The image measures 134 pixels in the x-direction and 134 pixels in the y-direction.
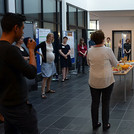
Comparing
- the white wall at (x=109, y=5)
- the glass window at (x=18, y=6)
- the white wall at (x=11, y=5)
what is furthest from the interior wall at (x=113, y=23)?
the white wall at (x=11, y=5)

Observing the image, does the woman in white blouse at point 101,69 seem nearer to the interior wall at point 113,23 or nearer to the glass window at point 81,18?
the glass window at point 81,18

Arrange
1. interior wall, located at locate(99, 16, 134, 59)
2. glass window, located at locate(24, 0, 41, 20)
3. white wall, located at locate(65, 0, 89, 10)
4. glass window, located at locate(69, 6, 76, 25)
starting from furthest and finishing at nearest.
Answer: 1. interior wall, located at locate(99, 16, 134, 59)
2. glass window, located at locate(69, 6, 76, 25)
3. white wall, located at locate(65, 0, 89, 10)
4. glass window, located at locate(24, 0, 41, 20)

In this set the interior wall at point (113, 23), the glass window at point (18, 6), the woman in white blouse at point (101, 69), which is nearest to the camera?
the woman in white blouse at point (101, 69)

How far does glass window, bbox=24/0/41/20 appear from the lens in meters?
8.31

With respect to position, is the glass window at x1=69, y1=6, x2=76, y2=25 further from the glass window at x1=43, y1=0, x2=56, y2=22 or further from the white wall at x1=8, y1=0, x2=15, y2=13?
the white wall at x1=8, y1=0, x2=15, y2=13

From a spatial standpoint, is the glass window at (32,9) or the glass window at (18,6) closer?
the glass window at (18,6)

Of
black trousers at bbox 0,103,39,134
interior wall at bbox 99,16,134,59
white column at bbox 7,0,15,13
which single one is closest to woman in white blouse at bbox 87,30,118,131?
black trousers at bbox 0,103,39,134

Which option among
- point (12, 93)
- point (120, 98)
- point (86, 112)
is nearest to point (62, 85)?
point (120, 98)

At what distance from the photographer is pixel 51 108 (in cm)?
523

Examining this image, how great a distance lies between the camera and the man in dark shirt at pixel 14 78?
176cm

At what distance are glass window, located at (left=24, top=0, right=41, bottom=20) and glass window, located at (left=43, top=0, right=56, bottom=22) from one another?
1.73 ft

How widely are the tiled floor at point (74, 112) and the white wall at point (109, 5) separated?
825cm

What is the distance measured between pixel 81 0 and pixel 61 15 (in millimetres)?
3173

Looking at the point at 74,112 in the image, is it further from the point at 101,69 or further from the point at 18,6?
the point at 18,6
